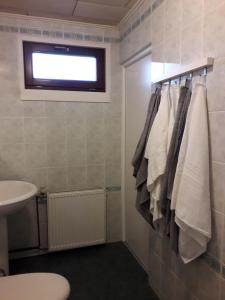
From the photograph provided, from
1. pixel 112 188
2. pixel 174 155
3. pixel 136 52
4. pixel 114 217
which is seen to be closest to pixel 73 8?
pixel 136 52

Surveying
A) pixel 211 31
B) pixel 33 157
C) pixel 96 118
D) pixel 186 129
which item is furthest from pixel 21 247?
pixel 211 31

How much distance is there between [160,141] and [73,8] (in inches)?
55.0

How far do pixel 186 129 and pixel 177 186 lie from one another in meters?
0.32

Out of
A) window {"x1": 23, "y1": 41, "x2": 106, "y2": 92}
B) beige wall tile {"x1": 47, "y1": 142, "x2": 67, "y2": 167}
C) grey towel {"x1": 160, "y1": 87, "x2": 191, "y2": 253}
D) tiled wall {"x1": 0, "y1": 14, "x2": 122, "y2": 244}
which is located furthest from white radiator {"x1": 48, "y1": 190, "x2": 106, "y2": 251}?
grey towel {"x1": 160, "y1": 87, "x2": 191, "y2": 253}

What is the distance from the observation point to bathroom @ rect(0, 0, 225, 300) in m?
1.86

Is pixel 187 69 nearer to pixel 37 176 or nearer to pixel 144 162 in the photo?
pixel 144 162

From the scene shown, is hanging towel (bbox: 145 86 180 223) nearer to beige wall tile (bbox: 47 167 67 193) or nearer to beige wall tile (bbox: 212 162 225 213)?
beige wall tile (bbox: 212 162 225 213)

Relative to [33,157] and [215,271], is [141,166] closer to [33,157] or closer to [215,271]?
[215,271]

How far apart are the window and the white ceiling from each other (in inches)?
10.2

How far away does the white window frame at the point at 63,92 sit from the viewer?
7.25 ft

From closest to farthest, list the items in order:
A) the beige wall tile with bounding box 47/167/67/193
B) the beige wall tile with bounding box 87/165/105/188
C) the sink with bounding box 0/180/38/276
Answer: the sink with bounding box 0/180/38/276 < the beige wall tile with bounding box 47/167/67/193 < the beige wall tile with bounding box 87/165/105/188

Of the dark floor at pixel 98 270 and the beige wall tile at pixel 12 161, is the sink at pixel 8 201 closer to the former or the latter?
the beige wall tile at pixel 12 161

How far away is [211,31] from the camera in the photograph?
119 cm

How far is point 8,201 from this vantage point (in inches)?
63.5
